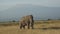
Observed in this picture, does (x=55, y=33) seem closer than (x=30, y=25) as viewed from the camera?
Yes

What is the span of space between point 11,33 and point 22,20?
795cm

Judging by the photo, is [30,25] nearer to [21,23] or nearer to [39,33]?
[21,23]

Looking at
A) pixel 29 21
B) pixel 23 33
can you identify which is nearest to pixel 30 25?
pixel 29 21

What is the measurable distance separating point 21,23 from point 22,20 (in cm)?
43

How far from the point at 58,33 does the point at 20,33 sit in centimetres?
319

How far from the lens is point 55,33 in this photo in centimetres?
1705

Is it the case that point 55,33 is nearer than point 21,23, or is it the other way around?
point 55,33

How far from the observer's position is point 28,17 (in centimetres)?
2492

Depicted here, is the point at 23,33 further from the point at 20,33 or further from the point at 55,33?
the point at 55,33

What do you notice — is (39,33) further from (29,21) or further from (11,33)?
(29,21)

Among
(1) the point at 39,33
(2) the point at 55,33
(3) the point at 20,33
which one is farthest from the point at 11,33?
(2) the point at 55,33

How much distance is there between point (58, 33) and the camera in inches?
672

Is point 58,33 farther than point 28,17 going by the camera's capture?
No

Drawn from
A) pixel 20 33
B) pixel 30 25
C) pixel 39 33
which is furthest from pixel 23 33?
pixel 30 25
